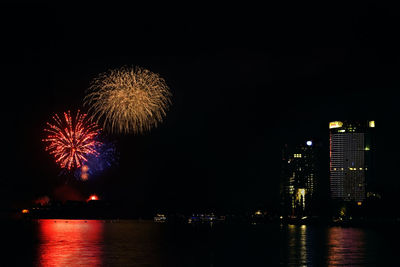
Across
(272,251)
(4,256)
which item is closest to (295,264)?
(272,251)

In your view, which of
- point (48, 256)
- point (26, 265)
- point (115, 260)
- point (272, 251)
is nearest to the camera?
point (26, 265)

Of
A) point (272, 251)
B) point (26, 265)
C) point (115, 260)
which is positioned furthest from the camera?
point (272, 251)

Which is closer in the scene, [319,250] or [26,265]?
[26,265]

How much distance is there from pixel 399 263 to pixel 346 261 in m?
4.92

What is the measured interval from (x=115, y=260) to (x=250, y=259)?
13.5 metres

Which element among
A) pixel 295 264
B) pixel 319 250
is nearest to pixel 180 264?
pixel 295 264

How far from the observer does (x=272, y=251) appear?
71312 mm

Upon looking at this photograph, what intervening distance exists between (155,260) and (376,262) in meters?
20.9

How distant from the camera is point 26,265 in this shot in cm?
5203

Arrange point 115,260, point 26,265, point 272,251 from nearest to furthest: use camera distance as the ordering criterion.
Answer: point 26,265, point 115,260, point 272,251

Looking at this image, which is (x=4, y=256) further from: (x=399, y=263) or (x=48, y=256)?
(x=399, y=263)

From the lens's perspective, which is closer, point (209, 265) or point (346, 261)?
point (209, 265)

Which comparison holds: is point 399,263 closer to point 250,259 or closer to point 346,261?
point 346,261

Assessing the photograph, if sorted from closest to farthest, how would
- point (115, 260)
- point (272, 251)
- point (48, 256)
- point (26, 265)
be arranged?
point (26, 265) < point (115, 260) < point (48, 256) < point (272, 251)
